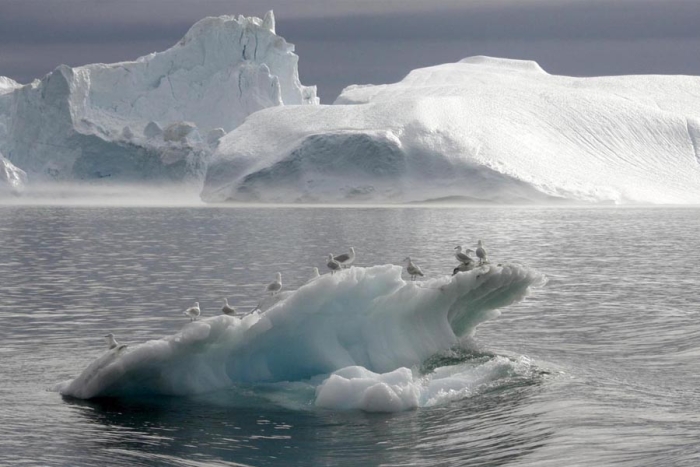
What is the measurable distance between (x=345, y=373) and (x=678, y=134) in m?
114

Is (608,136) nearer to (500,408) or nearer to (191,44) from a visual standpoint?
(191,44)

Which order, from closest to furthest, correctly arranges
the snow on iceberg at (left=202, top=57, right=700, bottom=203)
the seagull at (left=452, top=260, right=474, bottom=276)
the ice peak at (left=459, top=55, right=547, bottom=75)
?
1. the seagull at (left=452, top=260, right=474, bottom=276)
2. the snow on iceberg at (left=202, top=57, right=700, bottom=203)
3. the ice peak at (left=459, top=55, right=547, bottom=75)

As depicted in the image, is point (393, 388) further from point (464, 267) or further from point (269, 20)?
point (269, 20)

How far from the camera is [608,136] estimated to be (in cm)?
12019

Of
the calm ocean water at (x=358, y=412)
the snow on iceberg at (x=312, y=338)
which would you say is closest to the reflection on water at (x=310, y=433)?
the calm ocean water at (x=358, y=412)

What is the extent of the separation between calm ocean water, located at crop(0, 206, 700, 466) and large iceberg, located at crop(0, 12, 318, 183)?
73.4m

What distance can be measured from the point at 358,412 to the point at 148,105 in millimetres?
111757

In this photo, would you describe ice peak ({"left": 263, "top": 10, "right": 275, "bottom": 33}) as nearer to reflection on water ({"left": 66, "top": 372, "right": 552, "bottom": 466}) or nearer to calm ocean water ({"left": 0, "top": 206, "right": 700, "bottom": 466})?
calm ocean water ({"left": 0, "top": 206, "right": 700, "bottom": 466})

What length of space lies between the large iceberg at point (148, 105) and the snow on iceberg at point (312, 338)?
9665 centimetres

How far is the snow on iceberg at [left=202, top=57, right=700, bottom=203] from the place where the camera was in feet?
335

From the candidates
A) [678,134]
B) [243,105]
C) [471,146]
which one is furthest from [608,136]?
[243,105]

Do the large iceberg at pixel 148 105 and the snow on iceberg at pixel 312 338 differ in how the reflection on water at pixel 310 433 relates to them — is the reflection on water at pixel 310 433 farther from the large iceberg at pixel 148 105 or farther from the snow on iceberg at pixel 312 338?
the large iceberg at pixel 148 105

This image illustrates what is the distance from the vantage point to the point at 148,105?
122938mm

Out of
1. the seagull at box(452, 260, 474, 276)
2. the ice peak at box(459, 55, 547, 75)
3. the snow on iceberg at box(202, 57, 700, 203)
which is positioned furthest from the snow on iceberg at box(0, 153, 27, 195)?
the seagull at box(452, 260, 474, 276)
